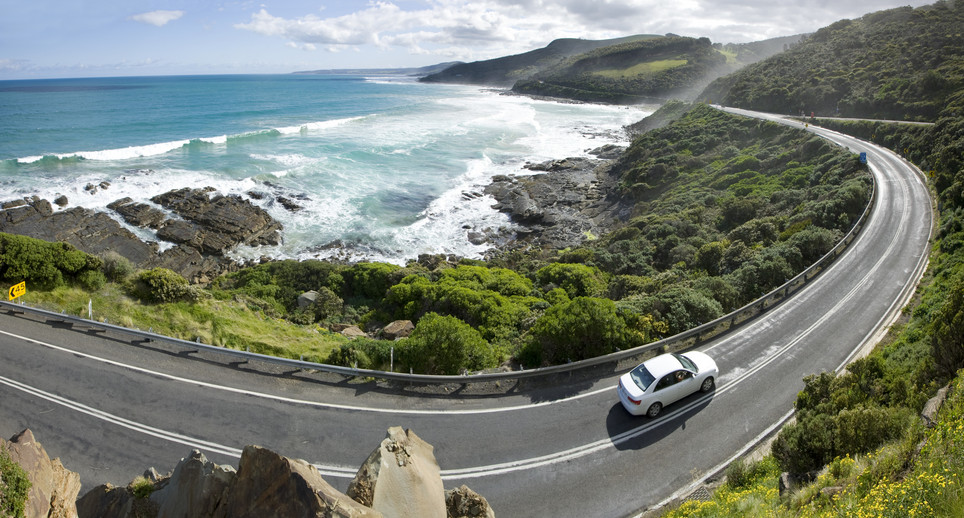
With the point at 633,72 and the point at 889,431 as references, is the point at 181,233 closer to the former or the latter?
the point at 889,431

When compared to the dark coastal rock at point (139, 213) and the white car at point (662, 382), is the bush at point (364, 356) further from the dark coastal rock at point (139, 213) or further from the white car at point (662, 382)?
the dark coastal rock at point (139, 213)

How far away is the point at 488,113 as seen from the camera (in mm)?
101188

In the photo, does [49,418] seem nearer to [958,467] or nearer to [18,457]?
[18,457]

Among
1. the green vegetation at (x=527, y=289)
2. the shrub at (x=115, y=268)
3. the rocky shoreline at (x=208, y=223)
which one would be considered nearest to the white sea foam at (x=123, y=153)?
the rocky shoreline at (x=208, y=223)

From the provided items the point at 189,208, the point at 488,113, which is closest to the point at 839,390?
the point at 189,208

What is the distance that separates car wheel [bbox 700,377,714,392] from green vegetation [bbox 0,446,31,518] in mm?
13054

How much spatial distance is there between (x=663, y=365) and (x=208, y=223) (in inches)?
1291

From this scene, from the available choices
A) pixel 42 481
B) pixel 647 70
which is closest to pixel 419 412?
pixel 42 481

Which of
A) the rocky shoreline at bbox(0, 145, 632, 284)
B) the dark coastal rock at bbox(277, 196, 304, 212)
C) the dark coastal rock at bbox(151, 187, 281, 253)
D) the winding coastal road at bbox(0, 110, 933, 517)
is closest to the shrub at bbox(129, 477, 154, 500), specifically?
the winding coastal road at bbox(0, 110, 933, 517)

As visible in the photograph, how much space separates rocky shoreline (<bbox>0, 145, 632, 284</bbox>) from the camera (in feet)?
98.6

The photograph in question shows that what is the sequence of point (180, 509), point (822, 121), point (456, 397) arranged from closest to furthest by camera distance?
point (180, 509) → point (456, 397) → point (822, 121)

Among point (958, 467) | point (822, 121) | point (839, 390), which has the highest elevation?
point (822, 121)

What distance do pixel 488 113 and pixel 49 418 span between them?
318 ft

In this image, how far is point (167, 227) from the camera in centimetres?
3291
